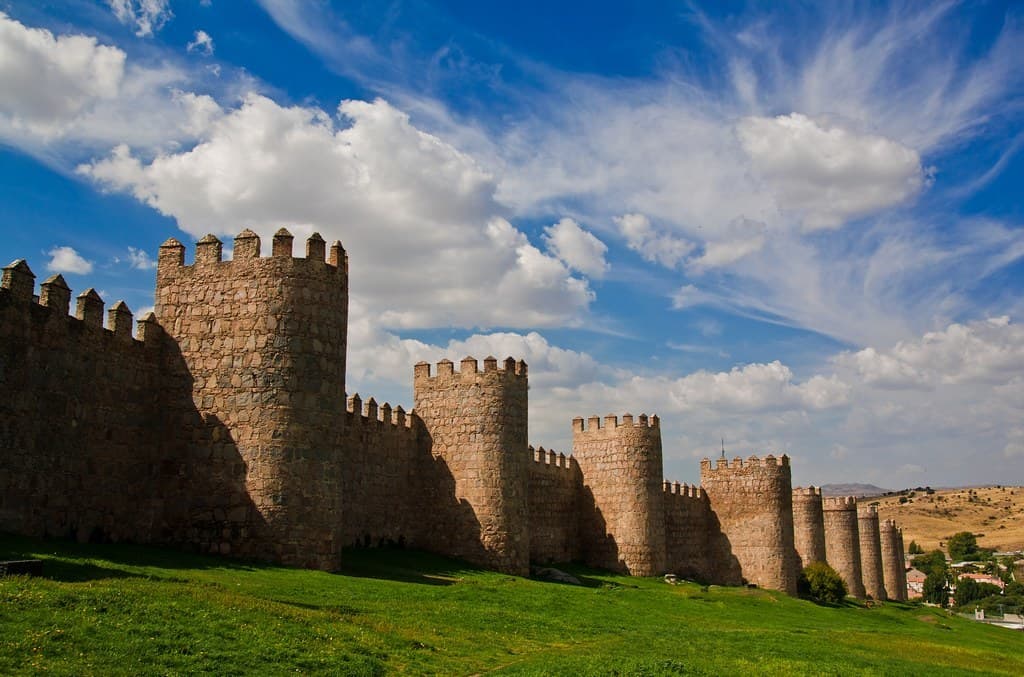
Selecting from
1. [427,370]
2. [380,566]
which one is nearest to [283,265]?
[380,566]

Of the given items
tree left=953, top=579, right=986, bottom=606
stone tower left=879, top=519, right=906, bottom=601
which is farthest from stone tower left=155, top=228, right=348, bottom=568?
tree left=953, top=579, right=986, bottom=606

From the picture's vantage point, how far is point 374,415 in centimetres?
3120

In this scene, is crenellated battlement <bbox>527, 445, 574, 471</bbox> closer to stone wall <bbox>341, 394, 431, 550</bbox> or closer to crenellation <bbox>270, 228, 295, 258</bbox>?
stone wall <bbox>341, 394, 431, 550</bbox>

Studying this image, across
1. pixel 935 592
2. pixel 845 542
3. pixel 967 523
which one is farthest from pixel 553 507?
pixel 967 523

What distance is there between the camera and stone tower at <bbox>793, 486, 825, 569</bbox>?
2114 inches

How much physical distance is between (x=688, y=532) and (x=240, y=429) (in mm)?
31395

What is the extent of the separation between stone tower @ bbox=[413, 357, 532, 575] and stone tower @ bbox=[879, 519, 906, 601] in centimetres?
4592

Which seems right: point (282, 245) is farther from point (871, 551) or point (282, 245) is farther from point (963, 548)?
point (963, 548)

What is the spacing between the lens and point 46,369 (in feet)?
62.6

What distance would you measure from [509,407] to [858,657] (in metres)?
15.6

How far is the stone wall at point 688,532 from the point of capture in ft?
153

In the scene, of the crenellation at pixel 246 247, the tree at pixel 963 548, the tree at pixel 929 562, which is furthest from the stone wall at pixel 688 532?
the tree at pixel 963 548

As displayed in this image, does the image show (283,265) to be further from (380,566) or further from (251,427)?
(380,566)

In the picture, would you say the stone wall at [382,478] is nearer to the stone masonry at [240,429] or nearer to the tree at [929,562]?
the stone masonry at [240,429]
